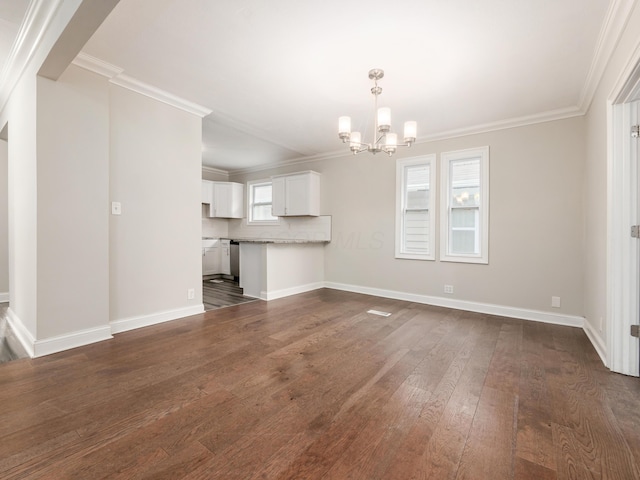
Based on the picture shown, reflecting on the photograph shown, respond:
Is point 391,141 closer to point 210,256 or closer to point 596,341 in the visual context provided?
point 596,341

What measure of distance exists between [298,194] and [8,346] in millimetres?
4336

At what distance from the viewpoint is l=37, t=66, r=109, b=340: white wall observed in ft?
8.11

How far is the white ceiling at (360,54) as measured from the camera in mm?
2010

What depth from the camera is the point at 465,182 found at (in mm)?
4223

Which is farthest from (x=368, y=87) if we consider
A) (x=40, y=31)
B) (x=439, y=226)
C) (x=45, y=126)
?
(x=45, y=126)

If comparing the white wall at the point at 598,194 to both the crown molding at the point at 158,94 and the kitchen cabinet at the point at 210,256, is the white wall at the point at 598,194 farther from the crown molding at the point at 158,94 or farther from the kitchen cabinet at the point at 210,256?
the kitchen cabinet at the point at 210,256

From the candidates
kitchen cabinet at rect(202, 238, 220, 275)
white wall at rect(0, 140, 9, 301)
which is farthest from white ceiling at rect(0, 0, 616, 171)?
kitchen cabinet at rect(202, 238, 220, 275)

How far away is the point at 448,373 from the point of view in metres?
2.27

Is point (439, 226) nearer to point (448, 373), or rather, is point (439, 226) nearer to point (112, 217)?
point (448, 373)

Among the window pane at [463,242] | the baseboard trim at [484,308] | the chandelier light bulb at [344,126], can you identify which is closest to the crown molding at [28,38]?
the chandelier light bulb at [344,126]

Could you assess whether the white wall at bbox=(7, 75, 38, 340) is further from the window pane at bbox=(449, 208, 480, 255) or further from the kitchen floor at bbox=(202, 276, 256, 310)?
the window pane at bbox=(449, 208, 480, 255)

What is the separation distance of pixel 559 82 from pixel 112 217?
4.69 meters

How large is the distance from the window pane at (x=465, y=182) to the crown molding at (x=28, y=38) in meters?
4.46

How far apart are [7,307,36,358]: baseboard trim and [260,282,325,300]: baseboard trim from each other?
104 inches
